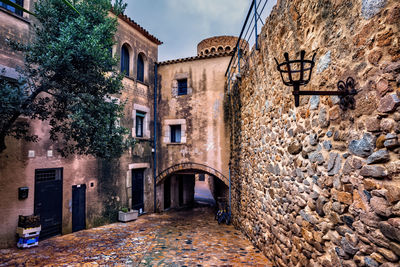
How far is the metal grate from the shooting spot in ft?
21.0

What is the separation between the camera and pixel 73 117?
5172mm

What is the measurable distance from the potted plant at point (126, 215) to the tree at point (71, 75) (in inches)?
139

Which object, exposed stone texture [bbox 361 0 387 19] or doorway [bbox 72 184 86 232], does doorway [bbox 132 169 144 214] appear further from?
exposed stone texture [bbox 361 0 387 19]

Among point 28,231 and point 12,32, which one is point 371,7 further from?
point 28,231

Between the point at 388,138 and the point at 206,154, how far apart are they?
8.15m

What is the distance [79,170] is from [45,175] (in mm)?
1039

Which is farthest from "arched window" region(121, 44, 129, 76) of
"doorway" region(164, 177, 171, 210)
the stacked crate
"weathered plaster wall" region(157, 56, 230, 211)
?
the stacked crate

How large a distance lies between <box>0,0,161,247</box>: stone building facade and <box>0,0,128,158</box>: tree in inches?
30.8

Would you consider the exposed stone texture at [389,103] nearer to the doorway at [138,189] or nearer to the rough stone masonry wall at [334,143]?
the rough stone masonry wall at [334,143]

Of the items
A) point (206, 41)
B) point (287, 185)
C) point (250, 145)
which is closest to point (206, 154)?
point (250, 145)

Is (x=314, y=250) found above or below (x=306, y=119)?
below

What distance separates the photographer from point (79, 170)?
7469 mm

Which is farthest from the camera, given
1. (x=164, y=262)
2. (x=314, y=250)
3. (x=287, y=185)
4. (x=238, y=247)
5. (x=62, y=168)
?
(x=62, y=168)

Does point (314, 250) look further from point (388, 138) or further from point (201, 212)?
point (201, 212)
